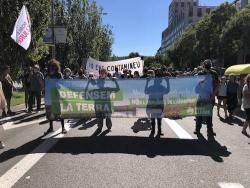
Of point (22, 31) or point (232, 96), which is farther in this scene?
point (232, 96)

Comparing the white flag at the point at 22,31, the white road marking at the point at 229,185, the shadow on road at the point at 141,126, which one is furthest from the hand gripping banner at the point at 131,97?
the white flag at the point at 22,31

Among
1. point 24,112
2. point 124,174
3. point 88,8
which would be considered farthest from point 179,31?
point 124,174

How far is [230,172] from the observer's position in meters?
8.31

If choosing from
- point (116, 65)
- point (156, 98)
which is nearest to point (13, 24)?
point (116, 65)

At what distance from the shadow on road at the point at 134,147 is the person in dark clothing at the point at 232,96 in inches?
260

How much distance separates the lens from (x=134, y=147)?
34.5 ft

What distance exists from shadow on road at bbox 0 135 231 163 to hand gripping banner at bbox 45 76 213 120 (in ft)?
2.02

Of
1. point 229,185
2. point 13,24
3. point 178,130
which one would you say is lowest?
point 229,185

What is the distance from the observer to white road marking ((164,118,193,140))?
1229cm

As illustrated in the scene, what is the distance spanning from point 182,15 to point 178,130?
160694 mm

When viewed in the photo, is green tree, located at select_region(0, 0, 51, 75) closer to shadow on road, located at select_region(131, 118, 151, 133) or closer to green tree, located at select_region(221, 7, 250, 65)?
shadow on road, located at select_region(131, 118, 151, 133)

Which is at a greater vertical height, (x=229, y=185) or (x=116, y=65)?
(x=116, y=65)

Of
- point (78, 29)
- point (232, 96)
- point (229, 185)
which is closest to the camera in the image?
point (229, 185)

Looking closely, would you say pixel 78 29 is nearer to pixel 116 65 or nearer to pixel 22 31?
pixel 116 65
